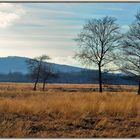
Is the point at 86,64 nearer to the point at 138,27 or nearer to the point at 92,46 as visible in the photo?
the point at 92,46

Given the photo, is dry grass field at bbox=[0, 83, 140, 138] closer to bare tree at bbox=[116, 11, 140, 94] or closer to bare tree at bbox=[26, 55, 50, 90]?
bare tree at bbox=[116, 11, 140, 94]

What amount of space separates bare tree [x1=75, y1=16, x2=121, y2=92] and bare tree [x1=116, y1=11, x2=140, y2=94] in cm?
31

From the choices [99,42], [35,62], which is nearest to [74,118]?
[99,42]

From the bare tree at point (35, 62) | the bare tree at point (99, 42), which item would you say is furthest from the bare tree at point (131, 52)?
the bare tree at point (35, 62)

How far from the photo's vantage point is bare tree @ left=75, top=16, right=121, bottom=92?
10992 millimetres

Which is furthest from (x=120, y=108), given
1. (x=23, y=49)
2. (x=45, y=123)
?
(x=23, y=49)

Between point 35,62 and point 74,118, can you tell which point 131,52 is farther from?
point 35,62

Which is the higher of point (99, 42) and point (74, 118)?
point (99, 42)

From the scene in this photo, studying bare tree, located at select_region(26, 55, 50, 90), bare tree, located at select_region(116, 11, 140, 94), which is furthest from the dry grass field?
bare tree, located at select_region(26, 55, 50, 90)

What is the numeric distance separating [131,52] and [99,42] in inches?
63.9

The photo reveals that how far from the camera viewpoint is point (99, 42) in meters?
12.0

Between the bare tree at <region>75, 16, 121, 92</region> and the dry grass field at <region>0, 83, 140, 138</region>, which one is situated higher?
the bare tree at <region>75, 16, 121, 92</region>

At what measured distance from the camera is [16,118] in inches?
438

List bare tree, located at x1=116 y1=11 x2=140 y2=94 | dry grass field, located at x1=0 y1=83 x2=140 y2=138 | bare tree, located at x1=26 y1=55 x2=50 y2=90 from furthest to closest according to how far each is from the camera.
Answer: bare tree, located at x1=26 y1=55 x2=50 y2=90 < bare tree, located at x1=116 y1=11 x2=140 y2=94 < dry grass field, located at x1=0 y1=83 x2=140 y2=138
